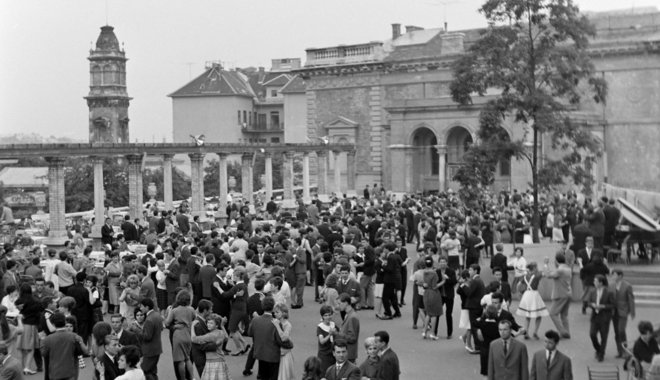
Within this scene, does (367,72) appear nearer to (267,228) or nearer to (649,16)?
(649,16)

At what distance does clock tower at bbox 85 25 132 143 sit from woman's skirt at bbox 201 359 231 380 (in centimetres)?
9792

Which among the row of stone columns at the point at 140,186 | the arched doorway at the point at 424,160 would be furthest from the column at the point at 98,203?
the arched doorway at the point at 424,160

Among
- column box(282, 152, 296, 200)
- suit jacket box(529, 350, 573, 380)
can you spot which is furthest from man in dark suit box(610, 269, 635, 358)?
column box(282, 152, 296, 200)

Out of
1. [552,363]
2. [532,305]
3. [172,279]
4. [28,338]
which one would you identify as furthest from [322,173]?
[552,363]

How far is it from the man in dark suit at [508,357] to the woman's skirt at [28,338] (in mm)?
7890

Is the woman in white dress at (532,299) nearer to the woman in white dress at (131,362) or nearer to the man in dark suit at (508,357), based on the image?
the man in dark suit at (508,357)

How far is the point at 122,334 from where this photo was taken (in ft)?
41.4

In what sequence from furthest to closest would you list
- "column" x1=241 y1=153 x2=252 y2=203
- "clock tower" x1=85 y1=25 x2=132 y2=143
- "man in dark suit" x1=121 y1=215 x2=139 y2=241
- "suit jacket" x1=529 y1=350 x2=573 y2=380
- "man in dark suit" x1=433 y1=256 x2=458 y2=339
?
"clock tower" x1=85 y1=25 x2=132 y2=143 → "column" x1=241 y1=153 x2=252 y2=203 → "man in dark suit" x1=121 y1=215 x2=139 y2=241 → "man in dark suit" x1=433 y1=256 x2=458 y2=339 → "suit jacket" x1=529 y1=350 x2=573 y2=380

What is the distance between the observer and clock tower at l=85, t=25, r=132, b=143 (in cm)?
10825

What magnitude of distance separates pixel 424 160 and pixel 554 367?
41740 millimetres

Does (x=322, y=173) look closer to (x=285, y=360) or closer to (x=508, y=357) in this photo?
(x=285, y=360)

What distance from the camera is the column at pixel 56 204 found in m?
29.0

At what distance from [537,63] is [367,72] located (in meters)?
31.7

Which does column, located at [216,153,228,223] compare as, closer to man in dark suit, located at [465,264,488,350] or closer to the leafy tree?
the leafy tree
